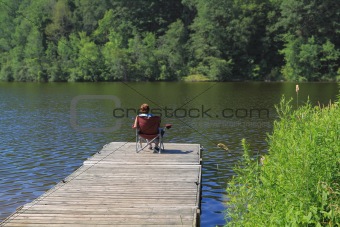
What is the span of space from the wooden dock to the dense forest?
188 feet

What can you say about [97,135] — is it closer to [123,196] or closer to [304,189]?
[123,196]

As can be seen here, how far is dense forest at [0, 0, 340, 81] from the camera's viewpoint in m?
74.2

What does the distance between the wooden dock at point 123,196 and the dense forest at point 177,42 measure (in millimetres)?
57410

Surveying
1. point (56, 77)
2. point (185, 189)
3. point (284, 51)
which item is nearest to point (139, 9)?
point (56, 77)

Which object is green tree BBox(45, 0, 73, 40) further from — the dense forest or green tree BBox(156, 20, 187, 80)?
green tree BBox(156, 20, 187, 80)

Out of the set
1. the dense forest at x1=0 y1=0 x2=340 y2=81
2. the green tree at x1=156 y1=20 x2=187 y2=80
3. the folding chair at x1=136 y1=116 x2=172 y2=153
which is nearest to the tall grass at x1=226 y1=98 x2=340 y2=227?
the folding chair at x1=136 y1=116 x2=172 y2=153

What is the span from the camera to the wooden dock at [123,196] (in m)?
7.97

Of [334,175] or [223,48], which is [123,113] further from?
[223,48]

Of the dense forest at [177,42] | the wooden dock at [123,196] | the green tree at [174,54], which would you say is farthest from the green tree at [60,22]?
the wooden dock at [123,196]

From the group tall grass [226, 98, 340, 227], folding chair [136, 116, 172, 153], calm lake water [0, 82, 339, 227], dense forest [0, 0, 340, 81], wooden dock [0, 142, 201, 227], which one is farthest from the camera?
dense forest [0, 0, 340, 81]

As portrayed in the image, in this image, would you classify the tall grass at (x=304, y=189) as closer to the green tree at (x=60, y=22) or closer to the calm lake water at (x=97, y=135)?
the calm lake water at (x=97, y=135)

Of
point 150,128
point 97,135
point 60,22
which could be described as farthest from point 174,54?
point 150,128

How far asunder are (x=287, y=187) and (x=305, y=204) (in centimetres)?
37

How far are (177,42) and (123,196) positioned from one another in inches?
2931
